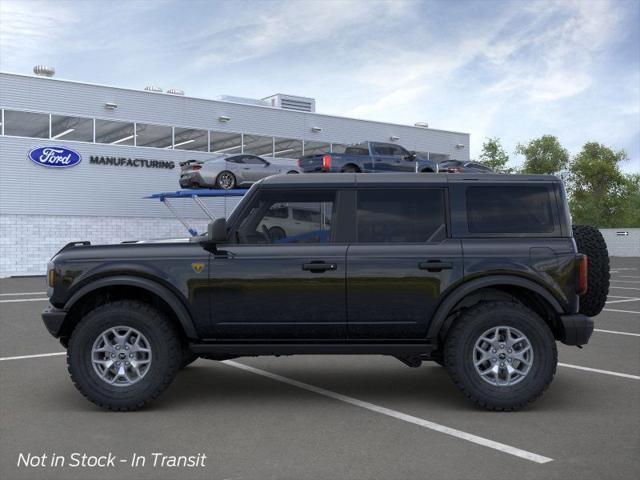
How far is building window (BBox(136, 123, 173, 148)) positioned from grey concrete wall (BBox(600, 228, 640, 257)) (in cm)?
3417

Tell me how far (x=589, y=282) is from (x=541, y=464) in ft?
7.69

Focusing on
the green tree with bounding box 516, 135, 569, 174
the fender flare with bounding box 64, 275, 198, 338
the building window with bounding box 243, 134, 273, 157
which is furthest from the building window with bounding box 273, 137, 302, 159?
the green tree with bounding box 516, 135, 569, 174

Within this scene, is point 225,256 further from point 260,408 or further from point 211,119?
point 211,119

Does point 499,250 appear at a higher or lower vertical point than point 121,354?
higher

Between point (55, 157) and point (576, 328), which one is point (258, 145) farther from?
point (576, 328)

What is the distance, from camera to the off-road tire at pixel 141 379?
5.75 m

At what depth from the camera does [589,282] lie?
243 inches

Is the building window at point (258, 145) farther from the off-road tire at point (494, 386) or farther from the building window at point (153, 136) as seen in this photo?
the off-road tire at point (494, 386)

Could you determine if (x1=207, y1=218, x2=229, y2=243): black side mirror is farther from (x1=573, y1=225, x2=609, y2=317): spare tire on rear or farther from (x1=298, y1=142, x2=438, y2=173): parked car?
(x1=298, y1=142, x2=438, y2=173): parked car

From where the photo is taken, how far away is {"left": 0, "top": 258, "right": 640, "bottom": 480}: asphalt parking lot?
429 centimetres

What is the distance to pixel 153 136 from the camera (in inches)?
1236

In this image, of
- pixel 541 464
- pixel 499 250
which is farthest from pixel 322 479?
pixel 499 250

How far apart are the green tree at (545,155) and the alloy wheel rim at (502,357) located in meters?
76.7

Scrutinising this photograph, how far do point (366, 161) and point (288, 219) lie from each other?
606 inches
